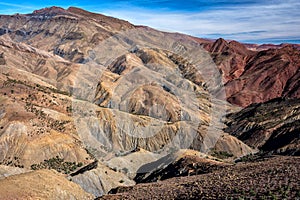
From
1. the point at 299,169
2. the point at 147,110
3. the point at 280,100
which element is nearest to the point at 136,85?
the point at 147,110

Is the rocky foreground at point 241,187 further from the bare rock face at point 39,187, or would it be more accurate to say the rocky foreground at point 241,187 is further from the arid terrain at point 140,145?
the bare rock face at point 39,187

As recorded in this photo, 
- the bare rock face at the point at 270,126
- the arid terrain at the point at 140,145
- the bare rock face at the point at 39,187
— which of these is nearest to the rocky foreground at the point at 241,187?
the arid terrain at the point at 140,145

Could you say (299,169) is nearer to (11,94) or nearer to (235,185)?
(235,185)

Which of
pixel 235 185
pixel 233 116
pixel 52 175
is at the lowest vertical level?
pixel 233 116

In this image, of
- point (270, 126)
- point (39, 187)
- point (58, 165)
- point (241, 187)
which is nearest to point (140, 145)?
point (58, 165)

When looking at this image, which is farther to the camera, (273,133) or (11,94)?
(273,133)

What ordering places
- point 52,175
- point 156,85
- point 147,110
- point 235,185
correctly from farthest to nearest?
point 156,85
point 147,110
point 52,175
point 235,185

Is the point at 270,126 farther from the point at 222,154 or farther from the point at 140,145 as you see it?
the point at 140,145

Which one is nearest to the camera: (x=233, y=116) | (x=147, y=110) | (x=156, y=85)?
(x=147, y=110)
